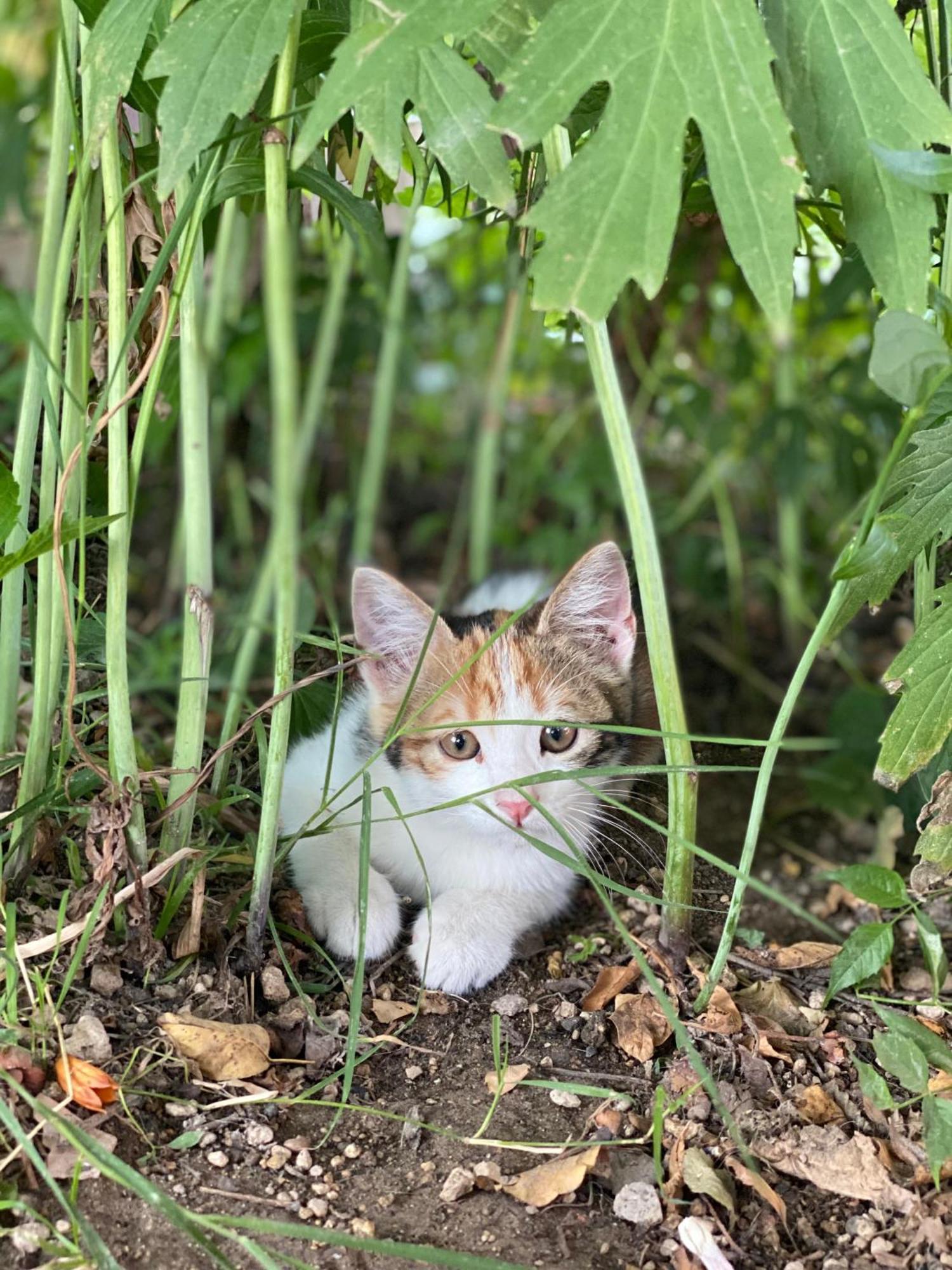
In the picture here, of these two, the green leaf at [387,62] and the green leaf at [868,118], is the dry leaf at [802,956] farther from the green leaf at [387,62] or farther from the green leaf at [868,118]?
the green leaf at [387,62]

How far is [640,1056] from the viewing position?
137 cm

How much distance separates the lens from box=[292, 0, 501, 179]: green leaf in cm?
106

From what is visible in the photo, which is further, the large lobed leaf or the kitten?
the kitten

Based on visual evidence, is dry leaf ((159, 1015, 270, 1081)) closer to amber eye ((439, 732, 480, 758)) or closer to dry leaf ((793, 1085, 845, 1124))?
amber eye ((439, 732, 480, 758))

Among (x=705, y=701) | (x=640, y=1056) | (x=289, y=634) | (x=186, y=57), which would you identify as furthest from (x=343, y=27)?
(x=705, y=701)

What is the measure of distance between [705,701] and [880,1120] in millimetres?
1593

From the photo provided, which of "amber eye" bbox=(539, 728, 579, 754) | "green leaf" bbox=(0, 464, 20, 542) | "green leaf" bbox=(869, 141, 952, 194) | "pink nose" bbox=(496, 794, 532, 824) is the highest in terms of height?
"green leaf" bbox=(869, 141, 952, 194)

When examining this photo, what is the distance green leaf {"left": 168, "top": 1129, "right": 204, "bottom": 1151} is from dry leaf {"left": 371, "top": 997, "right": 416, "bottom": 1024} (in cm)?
28

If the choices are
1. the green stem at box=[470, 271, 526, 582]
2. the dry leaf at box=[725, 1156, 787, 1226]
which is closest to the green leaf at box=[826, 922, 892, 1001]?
the dry leaf at box=[725, 1156, 787, 1226]

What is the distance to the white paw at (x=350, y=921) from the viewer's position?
146 cm

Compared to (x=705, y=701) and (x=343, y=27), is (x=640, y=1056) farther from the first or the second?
(x=705, y=701)

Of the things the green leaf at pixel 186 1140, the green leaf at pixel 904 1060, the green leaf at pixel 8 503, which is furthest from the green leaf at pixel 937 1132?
the green leaf at pixel 8 503

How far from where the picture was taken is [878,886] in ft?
4.40

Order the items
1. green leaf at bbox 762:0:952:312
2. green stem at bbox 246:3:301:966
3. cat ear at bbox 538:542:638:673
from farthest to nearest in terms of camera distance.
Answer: cat ear at bbox 538:542:638:673, green leaf at bbox 762:0:952:312, green stem at bbox 246:3:301:966
